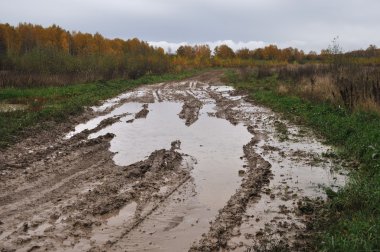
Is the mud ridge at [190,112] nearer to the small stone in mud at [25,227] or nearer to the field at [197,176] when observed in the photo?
the field at [197,176]

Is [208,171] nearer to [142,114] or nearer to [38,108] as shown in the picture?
[142,114]

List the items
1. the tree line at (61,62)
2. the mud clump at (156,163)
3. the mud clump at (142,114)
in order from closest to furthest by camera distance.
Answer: the mud clump at (156,163) < the mud clump at (142,114) < the tree line at (61,62)

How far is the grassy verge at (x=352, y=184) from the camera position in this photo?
4484 millimetres

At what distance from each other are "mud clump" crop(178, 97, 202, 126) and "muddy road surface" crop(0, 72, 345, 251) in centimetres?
157

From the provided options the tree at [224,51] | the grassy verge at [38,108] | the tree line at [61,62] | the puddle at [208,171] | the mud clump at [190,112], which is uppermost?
the tree at [224,51]

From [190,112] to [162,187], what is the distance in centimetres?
930

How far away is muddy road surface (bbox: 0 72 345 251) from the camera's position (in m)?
4.95

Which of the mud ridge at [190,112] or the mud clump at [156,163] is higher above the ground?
the mud ridge at [190,112]

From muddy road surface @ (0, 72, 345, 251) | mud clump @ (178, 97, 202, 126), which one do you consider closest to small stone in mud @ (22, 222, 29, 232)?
muddy road surface @ (0, 72, 345, 251)

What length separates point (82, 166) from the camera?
318 inches

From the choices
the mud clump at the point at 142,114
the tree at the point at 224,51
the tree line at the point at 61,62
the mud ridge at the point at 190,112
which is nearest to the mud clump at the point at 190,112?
the mud ridge at the point at 190,112

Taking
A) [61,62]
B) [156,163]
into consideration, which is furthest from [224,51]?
[156,163]

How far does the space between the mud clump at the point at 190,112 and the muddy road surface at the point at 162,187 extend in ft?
5.16

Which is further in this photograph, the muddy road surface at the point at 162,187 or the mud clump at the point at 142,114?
the mud clump at the point at 142,114
